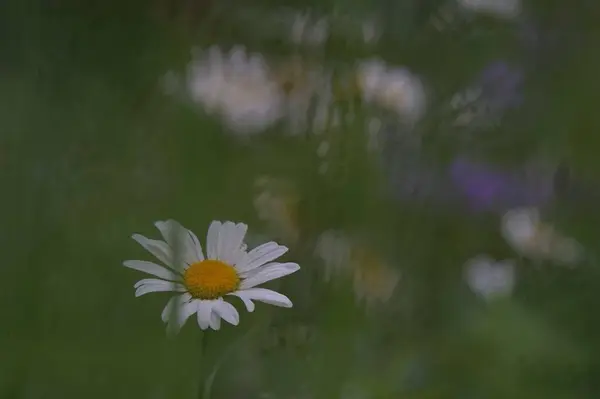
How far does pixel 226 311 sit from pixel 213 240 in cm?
3

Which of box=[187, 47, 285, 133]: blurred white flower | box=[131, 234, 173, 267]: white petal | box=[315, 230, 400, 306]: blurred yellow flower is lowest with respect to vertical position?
box=[131, 234, 173, 267]: white petal

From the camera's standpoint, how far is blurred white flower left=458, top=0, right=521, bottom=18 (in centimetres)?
41

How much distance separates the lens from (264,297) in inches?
13.0

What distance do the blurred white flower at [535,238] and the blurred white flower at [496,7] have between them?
0.33 ft

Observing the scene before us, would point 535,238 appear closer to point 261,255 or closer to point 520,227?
point 520,227

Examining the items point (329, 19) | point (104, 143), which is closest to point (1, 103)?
point (104, 143)

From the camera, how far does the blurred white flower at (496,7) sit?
409 mm

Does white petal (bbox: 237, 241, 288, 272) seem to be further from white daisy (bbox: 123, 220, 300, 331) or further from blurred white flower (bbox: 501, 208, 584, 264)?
blurred white flower (bbox: 501, 208, 584, 264)

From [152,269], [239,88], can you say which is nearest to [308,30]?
[239,88]

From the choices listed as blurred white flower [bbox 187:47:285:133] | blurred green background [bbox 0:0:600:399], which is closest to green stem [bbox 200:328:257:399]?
blurred green background [bbox 0:0:600:399]

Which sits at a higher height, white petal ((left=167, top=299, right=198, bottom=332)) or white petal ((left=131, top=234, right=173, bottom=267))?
white petal ((left=131, top=234, right=173, bottom=267))

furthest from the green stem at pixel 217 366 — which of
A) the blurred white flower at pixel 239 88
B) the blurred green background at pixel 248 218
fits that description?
the blurred white flower at pixel 239 88

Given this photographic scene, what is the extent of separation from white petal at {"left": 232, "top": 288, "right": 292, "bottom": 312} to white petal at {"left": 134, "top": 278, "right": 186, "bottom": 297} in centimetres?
2

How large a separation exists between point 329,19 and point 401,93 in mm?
52
